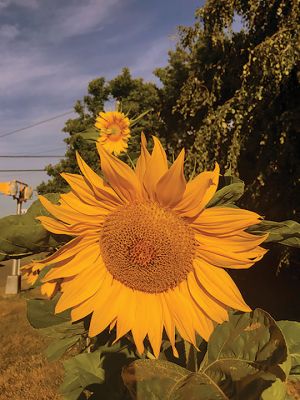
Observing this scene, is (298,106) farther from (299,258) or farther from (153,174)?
(153,174)

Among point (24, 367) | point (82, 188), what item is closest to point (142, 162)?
point (82, 188)

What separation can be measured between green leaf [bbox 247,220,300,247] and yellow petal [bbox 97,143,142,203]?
223 mm

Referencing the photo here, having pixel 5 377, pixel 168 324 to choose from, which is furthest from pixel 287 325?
pixel 5 377

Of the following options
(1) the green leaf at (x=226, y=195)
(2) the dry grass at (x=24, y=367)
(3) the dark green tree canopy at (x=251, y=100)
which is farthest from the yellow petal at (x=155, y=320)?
(3) the dark green tree canopy at (x=251, y=100)

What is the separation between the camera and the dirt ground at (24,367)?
12.8ft

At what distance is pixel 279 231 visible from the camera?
799 mm

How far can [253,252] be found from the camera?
72 centimetres

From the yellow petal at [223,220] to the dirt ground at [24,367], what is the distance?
2.36 metres

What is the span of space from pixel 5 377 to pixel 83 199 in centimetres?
416

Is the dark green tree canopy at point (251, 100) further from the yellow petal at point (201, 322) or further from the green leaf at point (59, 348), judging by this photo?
the yellow petal at point (201, 322)

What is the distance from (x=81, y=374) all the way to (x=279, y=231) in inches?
22.0

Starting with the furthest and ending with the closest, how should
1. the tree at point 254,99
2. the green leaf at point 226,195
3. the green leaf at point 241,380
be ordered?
the tree at point 254,99, the green leaf at point 226,195, the green leaf at point 241,380

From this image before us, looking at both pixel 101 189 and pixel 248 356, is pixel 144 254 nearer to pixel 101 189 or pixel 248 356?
pixel 101 189

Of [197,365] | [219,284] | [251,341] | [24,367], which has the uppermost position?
[219,284]
